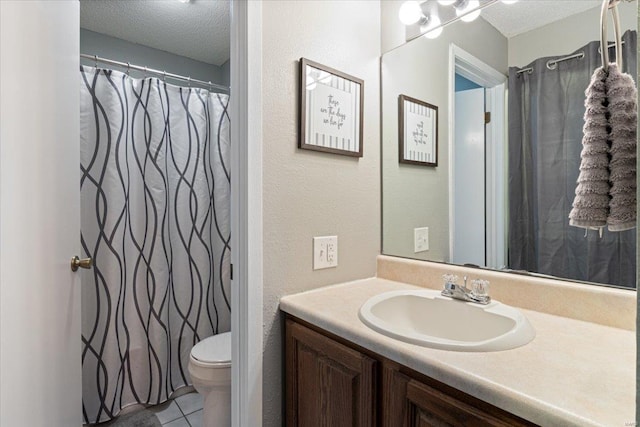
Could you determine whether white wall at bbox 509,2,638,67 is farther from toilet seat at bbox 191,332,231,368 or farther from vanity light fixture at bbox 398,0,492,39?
toilet seat at bbox 191,332,231,368

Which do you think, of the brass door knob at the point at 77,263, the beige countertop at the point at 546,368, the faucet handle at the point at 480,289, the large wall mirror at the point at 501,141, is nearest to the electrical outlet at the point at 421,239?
the large wall mirror at the point at 501,141

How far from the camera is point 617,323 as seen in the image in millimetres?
840

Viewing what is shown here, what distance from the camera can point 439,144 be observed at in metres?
1.36

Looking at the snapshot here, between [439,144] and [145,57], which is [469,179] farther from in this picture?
[145,57]

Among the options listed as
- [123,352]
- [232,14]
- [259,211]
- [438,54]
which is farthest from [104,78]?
[438,54]

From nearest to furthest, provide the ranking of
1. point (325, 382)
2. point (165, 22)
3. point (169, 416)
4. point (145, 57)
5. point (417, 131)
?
1. point (325, 382)
2. point (417, 131)
3. point (169, 416)
4. point (165, 22)
5. point (145, 57)

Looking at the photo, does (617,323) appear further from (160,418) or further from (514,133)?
(160,418)

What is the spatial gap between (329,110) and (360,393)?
98 centimetres

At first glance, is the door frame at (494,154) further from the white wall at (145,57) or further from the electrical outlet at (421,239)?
the white wall at (145,57)

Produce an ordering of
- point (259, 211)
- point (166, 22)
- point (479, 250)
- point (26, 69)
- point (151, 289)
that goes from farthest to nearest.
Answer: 1. point (166, 22)
2. point (151, 289)
3. point (479, 250)
4. point (259, 211)
5. point (26, 69)

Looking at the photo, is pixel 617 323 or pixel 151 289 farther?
pixel 151 289

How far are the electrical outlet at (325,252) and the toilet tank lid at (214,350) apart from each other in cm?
71

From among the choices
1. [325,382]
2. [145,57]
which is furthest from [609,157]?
[145,57]

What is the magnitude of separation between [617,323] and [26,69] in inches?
61.6
